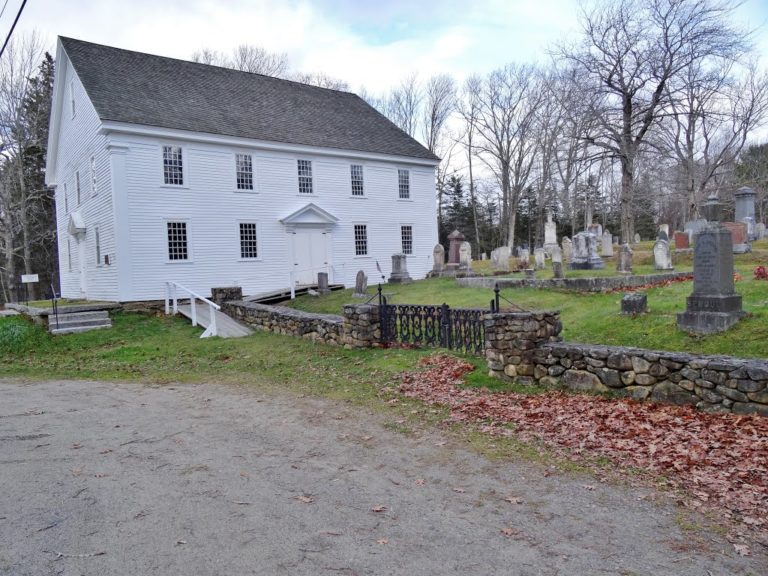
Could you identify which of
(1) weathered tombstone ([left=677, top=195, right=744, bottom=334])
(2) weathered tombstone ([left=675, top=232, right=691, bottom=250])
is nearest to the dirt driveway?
(1) weathered tombstone ([left=677, top=195, right=744, bottom=334])

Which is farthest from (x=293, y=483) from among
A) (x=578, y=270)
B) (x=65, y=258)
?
(x=65, y=258)

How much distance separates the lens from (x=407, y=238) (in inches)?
1057

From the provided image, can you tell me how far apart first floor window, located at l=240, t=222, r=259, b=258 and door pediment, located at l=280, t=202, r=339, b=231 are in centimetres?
134

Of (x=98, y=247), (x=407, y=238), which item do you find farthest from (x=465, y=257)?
(x=98, y=247)

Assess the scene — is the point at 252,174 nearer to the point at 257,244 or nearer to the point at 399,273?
the point at 257,244

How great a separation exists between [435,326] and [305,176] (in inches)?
616

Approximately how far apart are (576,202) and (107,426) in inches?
1699

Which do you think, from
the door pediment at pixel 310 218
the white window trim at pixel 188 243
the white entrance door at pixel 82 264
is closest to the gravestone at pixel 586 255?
the door pediment at pixel 310 218

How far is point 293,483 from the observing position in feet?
15.0

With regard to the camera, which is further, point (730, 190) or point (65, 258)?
point (730, 190)

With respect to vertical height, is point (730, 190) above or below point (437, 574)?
above

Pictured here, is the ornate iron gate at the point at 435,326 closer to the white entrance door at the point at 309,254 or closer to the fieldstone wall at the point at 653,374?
the fieldstone wall at the point at 653,374

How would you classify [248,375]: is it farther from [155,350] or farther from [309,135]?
[309,135]

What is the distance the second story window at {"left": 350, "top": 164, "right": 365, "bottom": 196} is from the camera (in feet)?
82.8
